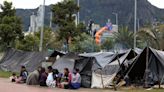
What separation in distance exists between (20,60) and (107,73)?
44.3 ft

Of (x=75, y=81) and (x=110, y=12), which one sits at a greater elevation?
(x=110, y=12)

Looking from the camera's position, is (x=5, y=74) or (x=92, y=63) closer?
(x=92, y=63)

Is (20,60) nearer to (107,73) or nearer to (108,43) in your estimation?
(107,73)

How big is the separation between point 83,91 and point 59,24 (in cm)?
1944

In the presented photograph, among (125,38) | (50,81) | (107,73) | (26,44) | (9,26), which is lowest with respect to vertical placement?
(50,81)

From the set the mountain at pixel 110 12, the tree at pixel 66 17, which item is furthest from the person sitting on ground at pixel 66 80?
the mountain at pixel 110 12

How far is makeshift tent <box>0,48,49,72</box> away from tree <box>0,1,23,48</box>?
6.11 meters

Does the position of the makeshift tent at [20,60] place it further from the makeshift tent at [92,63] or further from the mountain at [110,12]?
the mountain at [110,12]

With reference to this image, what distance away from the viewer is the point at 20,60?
1593 inches

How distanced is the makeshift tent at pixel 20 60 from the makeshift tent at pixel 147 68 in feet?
30.8

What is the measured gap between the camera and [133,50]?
3072cm

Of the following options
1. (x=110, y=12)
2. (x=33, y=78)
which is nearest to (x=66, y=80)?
(x=33, y=78)

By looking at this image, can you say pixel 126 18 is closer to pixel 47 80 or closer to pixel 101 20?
pixel 101 20

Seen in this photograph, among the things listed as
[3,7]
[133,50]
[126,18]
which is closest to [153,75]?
[133,50]
